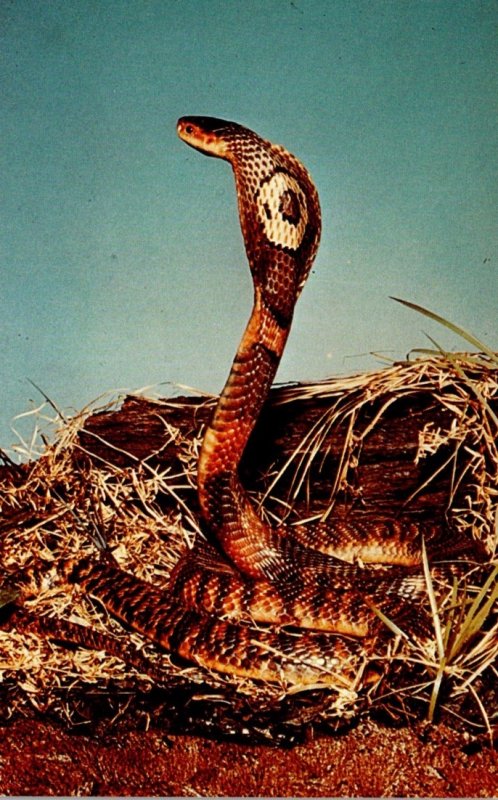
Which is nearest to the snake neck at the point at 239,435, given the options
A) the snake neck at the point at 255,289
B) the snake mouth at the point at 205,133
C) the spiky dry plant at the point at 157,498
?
the snake neck at the point at 255,289

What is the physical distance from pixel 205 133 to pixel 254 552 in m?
1.74

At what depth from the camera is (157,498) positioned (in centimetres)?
372

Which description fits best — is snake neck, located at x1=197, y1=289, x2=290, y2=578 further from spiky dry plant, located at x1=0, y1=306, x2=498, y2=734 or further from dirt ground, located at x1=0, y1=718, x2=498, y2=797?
dirt ground, located at x1=0, y1=718, x2=498, y2=797

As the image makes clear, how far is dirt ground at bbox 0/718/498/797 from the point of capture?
6.60 feet

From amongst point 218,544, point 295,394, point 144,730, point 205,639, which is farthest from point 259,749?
point 295,394

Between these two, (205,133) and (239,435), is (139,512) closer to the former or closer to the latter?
(239,435)

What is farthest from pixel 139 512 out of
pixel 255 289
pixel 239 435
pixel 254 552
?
pixel 255 289

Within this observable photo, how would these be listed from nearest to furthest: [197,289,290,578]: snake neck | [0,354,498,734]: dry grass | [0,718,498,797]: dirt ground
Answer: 1. [0,718,498,797]: dirt ground
2. [0,354,498,734]: dry grass
3. [197,289,290,578]: snake neck

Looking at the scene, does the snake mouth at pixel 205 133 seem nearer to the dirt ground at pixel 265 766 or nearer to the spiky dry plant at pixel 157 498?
the spiky dry plant at pixel 157 498

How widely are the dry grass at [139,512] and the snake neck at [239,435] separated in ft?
1.40

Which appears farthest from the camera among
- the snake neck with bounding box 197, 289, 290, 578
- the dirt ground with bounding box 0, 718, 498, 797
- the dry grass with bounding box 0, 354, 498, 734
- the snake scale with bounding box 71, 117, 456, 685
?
the snake neck with bounding box 197, 289, 290, 578

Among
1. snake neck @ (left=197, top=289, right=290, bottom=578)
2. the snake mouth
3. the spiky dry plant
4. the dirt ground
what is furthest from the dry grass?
the snake mouth

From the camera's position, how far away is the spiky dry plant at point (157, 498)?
262cm

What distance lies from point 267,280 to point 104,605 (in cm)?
144
